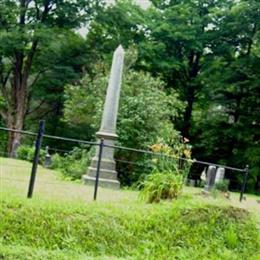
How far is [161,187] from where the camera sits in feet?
22.8

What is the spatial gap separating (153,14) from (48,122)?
8.96 metres

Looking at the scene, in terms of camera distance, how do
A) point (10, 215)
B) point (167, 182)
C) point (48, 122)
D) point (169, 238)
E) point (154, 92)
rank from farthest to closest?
point (48, 122)
point (154, 92)
point (167, 182)
point (169, 238)
point (10, 215)

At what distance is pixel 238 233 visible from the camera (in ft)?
19.0

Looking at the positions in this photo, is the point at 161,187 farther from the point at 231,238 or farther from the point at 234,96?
the point at 234,96

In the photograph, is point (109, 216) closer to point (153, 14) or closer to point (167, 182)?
point (167, 182)

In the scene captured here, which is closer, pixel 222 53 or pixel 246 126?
pixel 246 126

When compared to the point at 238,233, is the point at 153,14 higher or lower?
higher

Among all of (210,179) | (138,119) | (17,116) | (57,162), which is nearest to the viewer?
(210,179)

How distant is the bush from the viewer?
6.85 meters

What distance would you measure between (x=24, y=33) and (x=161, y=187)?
16762mm

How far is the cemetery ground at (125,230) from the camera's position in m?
4.73

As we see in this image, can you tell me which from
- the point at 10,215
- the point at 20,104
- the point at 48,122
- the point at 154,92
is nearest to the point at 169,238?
the point at 10,215

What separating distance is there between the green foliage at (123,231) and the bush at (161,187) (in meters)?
0.74

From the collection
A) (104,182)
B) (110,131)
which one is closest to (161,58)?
(110,131)
